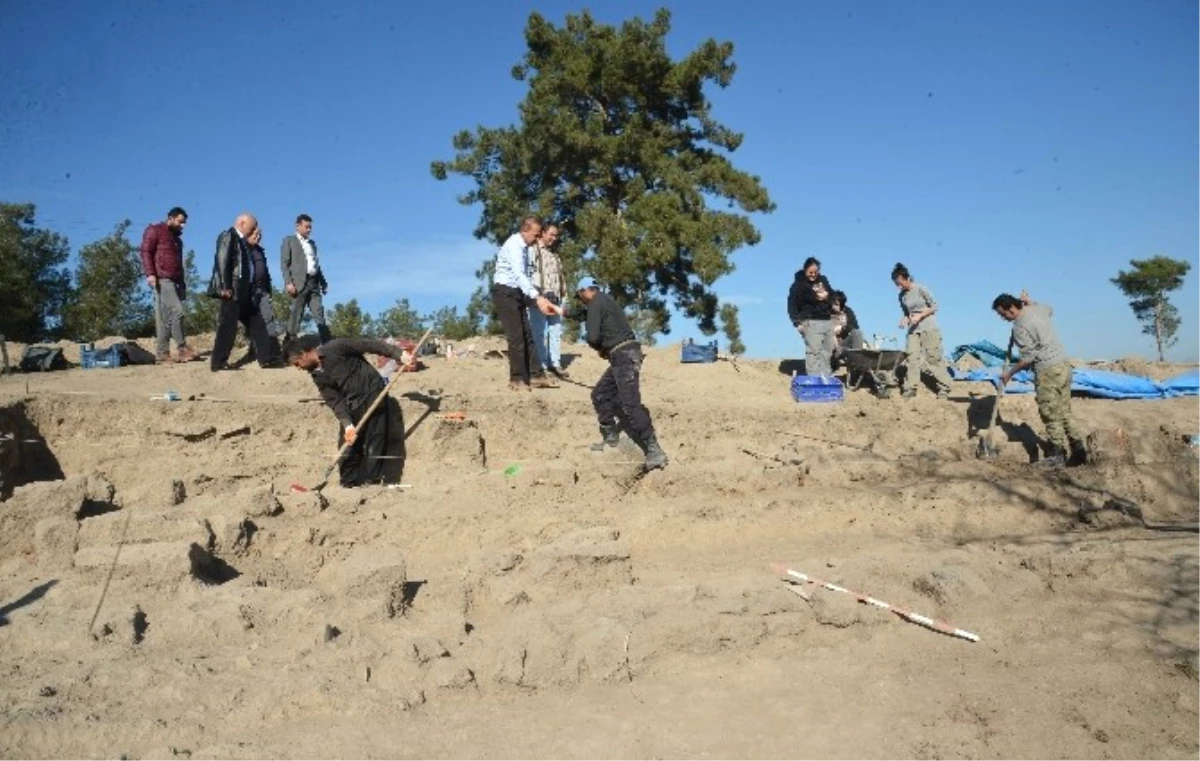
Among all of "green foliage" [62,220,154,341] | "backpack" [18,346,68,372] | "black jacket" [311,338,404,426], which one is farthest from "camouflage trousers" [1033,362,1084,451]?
"green foliage" [62,220,154,341]

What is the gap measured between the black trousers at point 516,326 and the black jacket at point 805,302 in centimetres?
330

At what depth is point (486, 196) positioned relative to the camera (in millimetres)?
20438

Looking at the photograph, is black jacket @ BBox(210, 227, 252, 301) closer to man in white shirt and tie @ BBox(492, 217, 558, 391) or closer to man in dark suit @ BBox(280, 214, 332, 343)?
man in dark suit @ BBox(280, 214, 332, 343)

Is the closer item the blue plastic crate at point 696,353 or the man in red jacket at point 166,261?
the man in red jacket at point 166,261

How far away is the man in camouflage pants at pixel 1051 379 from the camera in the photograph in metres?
7.75

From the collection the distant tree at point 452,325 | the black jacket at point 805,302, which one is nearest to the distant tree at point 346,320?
the distant tree at point 452,325

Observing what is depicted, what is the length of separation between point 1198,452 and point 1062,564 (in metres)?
4.82

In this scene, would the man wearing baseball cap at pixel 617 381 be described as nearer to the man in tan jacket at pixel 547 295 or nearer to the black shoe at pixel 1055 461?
the man in tan jacket at pixel 547 295

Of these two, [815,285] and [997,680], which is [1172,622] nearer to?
[997,680]

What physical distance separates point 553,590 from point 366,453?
2567 mm

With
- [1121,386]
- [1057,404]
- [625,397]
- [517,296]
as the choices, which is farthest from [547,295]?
[1121,386]

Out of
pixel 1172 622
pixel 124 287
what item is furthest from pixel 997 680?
pixel 124 287

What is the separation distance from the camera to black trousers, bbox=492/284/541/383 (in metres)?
8.15

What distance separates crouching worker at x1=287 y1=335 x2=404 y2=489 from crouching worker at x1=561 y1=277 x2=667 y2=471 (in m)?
1.71
